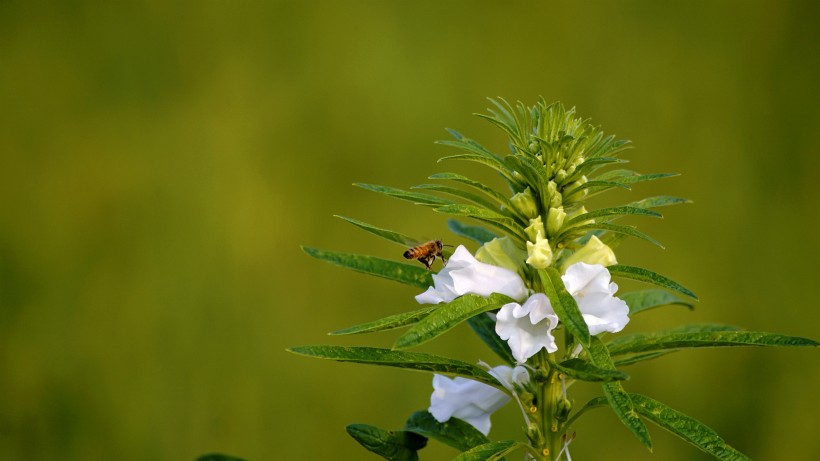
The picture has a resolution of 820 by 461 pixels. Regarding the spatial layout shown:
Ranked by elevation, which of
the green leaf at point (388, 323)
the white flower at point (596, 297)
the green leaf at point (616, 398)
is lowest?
the green leaf at point (616, 398)

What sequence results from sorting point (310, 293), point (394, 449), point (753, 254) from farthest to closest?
point (753, 254) → point (310, 293) → point (394, 449)

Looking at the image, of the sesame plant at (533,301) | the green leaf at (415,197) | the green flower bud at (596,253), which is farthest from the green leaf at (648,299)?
the green leaf at (415,197)

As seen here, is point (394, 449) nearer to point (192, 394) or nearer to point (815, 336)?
point (192, 394)

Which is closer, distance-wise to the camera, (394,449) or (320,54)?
(394,449)

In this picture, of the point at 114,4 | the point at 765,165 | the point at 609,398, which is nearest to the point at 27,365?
the point at 114,4

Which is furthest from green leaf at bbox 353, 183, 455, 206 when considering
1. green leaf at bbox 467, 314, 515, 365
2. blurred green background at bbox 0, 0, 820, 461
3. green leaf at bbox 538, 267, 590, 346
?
blurred green background at bbox 0, 0, 820, 461

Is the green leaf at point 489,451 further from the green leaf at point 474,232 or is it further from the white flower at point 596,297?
the green leaf at point 474,232
